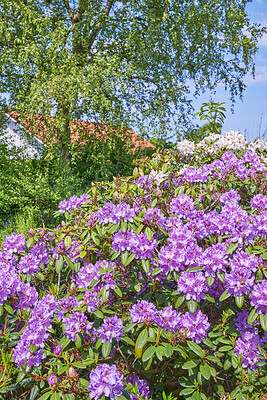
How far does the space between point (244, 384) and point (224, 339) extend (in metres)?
0.21

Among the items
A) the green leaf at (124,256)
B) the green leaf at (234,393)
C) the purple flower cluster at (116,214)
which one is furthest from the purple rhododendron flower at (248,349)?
the purple flower cluster at (116,214)

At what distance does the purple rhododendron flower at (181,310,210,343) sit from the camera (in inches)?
74.1

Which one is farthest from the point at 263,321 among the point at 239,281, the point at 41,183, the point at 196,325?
the point at 41,183

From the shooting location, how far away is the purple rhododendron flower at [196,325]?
1.88m

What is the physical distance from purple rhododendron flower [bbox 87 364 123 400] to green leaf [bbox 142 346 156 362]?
144 mm

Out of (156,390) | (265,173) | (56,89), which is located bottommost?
(156,390)

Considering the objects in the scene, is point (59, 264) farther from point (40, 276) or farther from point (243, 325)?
point (243, 325)

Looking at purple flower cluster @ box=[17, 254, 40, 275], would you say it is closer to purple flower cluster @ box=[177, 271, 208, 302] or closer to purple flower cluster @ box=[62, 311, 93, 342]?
purple flower cluster @ box=[62, 311, 93, 342]

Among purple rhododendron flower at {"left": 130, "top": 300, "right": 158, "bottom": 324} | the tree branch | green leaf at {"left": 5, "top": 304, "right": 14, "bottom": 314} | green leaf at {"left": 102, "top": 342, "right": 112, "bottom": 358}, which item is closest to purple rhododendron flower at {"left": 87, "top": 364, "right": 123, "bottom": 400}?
green leaf at {"left": 102, "top": 342, "right": 112, "bottom": 358}

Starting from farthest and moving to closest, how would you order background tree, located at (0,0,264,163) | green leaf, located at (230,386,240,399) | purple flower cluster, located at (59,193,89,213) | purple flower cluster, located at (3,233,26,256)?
1. background tree, located at (0,0,264,163)
2. purple flower cluster, located at (59,193,89,213)
3. purple flower cluster, located at (3,233,26,256)
4. green leaf, located at (230,386,240,399)

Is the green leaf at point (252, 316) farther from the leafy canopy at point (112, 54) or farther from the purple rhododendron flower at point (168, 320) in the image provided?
the leafy canopy at point (112, 54)

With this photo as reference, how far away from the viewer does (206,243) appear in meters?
2.32

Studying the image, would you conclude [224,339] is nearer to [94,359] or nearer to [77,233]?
[94,359]

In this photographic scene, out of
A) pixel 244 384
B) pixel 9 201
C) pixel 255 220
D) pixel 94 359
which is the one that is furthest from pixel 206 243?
pixel 9 201
